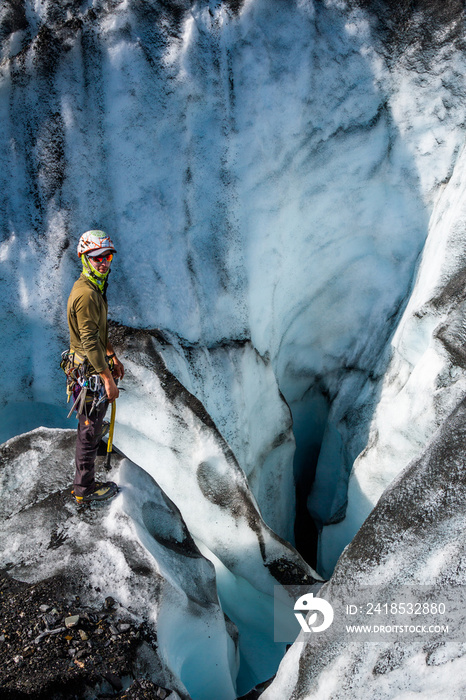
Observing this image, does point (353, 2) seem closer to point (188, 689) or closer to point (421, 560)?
point (421, 560)

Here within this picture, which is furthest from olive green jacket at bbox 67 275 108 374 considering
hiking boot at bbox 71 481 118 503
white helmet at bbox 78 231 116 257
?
hiking boot at bbox 71 481 118 503

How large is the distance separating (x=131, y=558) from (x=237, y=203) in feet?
6.85

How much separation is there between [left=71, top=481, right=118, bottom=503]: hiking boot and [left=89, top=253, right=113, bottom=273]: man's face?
96 cm

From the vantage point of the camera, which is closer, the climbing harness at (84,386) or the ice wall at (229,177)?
the climbing harness at (84,386)

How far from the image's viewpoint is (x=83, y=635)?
209 cm

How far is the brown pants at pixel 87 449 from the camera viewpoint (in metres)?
2.49

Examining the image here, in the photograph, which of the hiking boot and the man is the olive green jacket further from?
the hiking boot

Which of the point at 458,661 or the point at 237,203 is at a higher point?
the point at 237,203

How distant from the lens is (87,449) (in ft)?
8.21

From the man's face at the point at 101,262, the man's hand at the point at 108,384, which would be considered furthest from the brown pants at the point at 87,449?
the man's face at the point at 101,262

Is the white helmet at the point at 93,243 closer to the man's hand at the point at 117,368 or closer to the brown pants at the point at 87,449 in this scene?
the man's hand at the point at 117,368

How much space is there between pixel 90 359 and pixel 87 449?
442 mm

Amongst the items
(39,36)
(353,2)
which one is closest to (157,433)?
(39,36)

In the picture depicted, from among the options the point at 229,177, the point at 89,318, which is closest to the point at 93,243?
the point at 89,318
